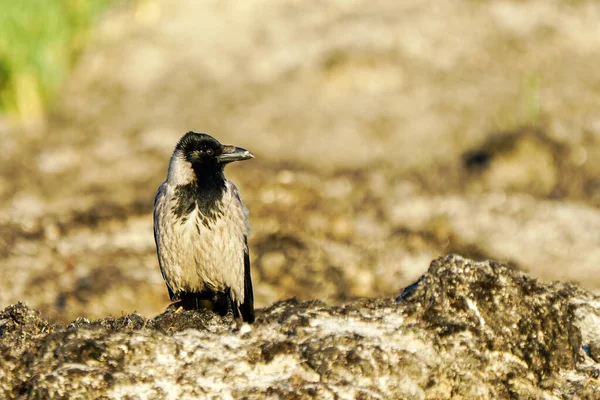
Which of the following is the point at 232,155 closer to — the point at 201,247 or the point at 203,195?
the point at 203,195

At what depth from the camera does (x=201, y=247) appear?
206 inches

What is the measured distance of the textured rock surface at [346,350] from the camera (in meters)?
3.92

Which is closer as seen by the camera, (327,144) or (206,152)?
(206,152)

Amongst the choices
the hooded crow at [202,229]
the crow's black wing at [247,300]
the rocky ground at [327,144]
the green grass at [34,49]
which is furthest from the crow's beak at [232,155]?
the green grass at [34,49]

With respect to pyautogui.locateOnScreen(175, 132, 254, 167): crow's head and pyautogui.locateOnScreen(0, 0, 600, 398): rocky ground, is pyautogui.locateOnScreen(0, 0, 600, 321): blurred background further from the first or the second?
pyautogui.locateOnScreen(175, 132, 254, 167): crow's head

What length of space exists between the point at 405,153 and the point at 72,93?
5.52 metres

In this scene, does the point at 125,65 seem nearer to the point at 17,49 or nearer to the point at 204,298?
the point at 17,49

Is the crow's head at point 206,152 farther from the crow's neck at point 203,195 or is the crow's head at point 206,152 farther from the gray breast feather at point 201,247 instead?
the gray breast feather at point 201,247

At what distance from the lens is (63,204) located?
10.6 m

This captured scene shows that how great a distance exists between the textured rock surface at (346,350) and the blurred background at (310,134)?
12.5 feet

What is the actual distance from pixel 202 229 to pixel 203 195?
20 cm

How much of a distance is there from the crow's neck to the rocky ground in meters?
2.20

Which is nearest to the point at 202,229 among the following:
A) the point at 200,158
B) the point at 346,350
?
the point at 200,158

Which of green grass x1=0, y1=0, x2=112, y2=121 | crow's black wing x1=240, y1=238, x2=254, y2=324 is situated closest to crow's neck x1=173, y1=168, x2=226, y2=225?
crow's black wing x1=240, y1=238, x2=254, y2=324
